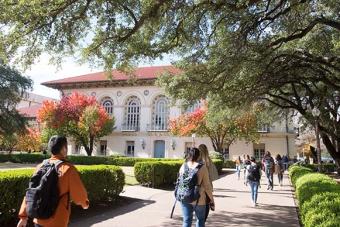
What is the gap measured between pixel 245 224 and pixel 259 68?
27.6 feet

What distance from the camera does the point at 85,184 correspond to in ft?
35.7

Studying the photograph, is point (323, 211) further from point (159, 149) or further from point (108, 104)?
point (108, 104)

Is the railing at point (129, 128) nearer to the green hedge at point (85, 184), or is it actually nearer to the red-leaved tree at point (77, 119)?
the red-leaved tree at point (77, 119)

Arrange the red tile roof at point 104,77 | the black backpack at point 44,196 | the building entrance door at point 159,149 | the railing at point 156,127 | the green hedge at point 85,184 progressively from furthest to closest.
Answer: the red tile roof at point 104,77 < the railing at point 156,127 < the building entrance door at point 159,149 < the green hedge at point 85,184 < the black backpack at point 44,196

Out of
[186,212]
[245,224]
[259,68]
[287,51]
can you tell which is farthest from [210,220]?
[287,51]

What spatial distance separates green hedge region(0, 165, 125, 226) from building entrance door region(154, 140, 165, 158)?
36849 mm

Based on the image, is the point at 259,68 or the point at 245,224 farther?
the point at 259,68

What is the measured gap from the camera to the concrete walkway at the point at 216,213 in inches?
373

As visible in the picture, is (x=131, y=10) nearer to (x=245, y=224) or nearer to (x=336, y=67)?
(x=245, y=224)

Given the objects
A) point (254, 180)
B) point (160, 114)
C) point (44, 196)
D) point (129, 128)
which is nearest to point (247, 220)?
point (254, 180)

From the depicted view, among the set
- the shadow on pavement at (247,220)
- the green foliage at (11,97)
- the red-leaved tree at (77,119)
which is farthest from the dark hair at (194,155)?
the red-leaved tree at (77,119)

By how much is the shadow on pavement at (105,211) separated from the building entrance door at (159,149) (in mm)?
36412

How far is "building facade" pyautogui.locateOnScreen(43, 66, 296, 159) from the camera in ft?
158

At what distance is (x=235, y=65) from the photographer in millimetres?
14828
